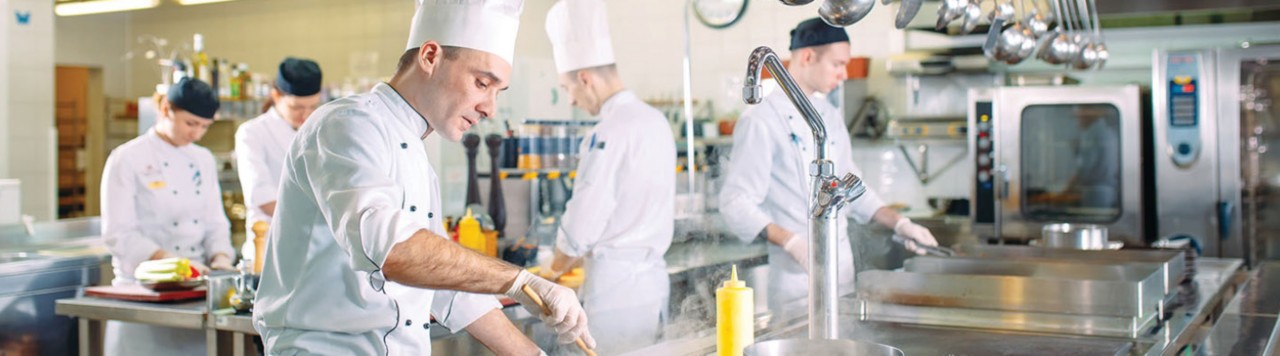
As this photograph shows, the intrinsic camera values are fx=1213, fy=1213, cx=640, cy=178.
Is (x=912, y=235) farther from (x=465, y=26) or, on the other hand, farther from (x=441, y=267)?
(x=441, y=267)

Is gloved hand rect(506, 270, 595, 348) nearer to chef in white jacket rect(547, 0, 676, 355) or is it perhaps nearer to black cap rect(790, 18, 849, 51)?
chef in white jacket rect(547, 0, 676, 355)

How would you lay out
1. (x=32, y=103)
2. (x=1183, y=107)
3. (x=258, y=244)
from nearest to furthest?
(x=258, y=244)
(x=1183, y=107)
(x=32, y=103)

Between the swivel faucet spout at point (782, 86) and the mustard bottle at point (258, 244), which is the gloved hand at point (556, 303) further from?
the mustard bottle at point (258, 244)

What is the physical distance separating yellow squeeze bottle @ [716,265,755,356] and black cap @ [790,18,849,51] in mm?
1836

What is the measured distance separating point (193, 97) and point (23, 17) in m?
3.65

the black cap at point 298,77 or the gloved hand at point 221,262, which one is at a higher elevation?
the black cap at point 298,77

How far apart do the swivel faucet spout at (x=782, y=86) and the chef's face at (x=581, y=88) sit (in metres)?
1.80

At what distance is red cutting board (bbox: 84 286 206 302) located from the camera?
10.2 feet

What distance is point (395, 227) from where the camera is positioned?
1.63m

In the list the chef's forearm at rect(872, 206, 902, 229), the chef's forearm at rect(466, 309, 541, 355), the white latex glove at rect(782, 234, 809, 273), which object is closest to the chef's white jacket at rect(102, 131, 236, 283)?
the white latex glove at rect(782, 234, 809, 273)

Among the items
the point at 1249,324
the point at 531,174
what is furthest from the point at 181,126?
the point at 1249,324

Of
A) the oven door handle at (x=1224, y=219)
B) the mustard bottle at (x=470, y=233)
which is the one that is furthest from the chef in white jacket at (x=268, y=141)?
the oven door handle at (x=1224, y=219)

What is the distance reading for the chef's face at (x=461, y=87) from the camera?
6.43ft

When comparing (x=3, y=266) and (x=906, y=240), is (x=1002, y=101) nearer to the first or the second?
(x=906, y=240)
